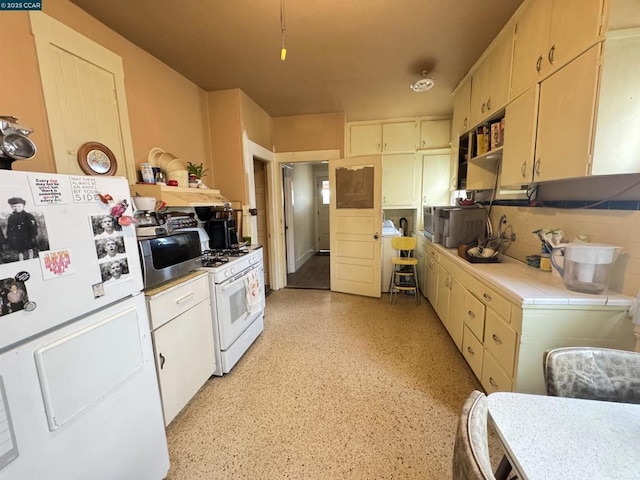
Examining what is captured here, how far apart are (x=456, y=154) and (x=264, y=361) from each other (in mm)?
3239

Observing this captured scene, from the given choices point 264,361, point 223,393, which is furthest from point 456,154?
point 223,393

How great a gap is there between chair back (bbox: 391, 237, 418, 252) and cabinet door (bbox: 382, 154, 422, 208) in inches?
35.4

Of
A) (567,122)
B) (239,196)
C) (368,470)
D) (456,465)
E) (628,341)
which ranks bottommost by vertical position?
(368,470)

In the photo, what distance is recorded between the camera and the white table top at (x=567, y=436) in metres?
0.65

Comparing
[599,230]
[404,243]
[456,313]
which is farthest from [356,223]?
[599,230]

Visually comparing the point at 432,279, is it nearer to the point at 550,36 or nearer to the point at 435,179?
the point at 435,179

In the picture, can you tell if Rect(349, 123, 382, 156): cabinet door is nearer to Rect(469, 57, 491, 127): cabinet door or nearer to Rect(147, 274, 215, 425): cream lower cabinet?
Rect(469, 57, 491, 127): cabinet door

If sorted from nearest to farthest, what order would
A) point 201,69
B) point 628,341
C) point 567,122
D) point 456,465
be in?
point 456,465 → point 628,341 → point 567,122 → point 201,69

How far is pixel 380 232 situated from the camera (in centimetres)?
365

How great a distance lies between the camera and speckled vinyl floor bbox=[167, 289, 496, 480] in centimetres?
144

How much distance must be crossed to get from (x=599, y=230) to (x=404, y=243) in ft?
6.96

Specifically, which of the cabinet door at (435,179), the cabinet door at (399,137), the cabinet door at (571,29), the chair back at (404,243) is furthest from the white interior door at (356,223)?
the cabinet door at (571,29)

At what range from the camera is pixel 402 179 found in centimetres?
427

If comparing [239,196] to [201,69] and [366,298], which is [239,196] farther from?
[366,298]
